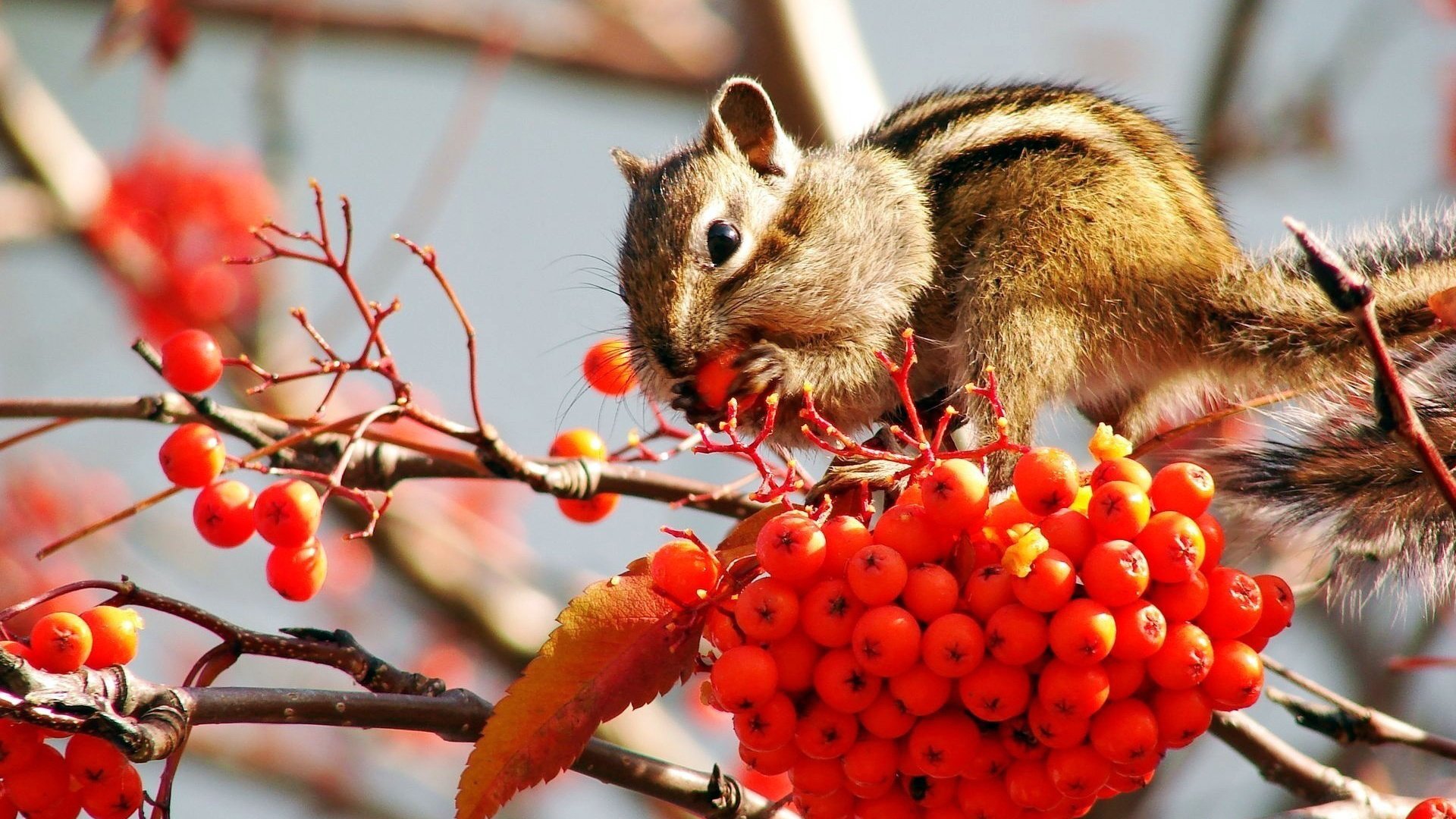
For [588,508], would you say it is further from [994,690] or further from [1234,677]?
[1234,677]

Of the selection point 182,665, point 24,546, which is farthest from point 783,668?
point 182,665

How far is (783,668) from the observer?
Result: 1856 mm

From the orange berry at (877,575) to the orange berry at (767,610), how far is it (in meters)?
0.10

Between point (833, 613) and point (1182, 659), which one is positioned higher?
point (833, 613)

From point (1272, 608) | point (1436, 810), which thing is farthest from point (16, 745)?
point (1436, 810)

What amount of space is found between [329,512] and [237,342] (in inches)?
27.7

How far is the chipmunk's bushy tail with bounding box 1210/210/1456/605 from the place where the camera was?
2535mm

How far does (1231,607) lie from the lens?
1.80m

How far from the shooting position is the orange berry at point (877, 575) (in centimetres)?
176

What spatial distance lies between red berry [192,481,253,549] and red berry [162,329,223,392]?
0.68 feet

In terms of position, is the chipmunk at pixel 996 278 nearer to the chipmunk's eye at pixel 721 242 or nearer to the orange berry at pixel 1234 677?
the chipmunk's eye at pixel 721 242

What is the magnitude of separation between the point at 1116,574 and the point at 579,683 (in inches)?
29.8

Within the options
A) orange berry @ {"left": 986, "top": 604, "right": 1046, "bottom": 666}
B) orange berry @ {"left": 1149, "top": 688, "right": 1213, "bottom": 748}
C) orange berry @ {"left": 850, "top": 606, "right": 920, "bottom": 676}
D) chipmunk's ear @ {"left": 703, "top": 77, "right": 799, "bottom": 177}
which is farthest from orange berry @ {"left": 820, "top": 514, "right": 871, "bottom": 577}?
chipmunk's ear @ {"left": 703, "top": 77, "right": 799, "bottom": 177}

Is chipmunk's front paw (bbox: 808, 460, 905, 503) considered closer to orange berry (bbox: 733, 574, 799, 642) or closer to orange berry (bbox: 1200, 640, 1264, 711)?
orange berry (bbox: 733, 574, 799, 642)
